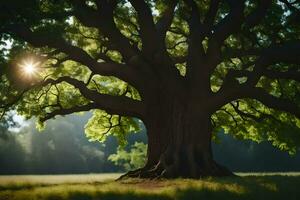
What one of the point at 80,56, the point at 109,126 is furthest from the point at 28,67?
the point at 109,126

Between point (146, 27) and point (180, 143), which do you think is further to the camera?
point (146, 27)

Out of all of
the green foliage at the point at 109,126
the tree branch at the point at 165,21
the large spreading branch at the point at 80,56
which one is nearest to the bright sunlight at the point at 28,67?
the large spreading branch at the point at 80,56

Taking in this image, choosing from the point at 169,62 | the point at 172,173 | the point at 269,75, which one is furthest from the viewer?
the point at 169,62

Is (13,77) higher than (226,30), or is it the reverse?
(226,30)

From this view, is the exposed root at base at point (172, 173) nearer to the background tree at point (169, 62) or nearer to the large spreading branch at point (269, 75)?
the background tree at point (169, 62)

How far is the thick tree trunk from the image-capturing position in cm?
2181

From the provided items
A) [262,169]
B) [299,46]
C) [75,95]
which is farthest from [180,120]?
[262,169]

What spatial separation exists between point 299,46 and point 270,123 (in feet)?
37.0

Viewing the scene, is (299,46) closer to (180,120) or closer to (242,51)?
(242,51)

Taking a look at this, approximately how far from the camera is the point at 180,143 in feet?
74.7

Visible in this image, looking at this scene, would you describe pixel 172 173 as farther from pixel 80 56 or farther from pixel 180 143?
pixel 80 56

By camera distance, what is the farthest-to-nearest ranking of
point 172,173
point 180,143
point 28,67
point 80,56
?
point 28,67 → point 180,143 → point 80,56 → point 172,173

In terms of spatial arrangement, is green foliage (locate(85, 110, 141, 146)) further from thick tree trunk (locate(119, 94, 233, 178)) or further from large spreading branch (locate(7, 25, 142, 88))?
large spreading branch (locate(7, 25, 142, 88))

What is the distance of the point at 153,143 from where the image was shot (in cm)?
2403
